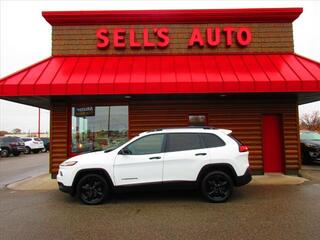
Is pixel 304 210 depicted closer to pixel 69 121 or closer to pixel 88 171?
pixel 88 171

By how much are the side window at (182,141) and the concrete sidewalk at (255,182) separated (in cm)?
345

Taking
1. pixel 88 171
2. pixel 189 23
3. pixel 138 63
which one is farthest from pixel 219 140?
pixel 189 23

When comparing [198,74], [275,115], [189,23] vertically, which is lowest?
[275,115]

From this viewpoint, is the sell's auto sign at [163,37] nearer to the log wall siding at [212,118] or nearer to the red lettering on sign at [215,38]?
the red lettering on sign at [215,38]

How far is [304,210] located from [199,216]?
2.38m

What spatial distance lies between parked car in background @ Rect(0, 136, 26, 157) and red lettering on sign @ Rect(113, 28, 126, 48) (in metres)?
20.0

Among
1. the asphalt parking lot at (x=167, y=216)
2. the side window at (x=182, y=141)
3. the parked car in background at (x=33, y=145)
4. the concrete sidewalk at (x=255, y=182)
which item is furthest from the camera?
the parked car in background at (x=33, y=145)

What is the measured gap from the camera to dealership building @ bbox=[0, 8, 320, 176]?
12.0 meters

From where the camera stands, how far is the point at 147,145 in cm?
838

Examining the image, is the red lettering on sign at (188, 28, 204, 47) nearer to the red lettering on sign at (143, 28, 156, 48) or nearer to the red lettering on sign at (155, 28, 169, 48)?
the red lettering on sign at (155, 28, 169, 48)

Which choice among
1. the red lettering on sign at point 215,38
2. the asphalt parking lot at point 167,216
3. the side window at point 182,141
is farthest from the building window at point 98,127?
the side window at point 182,141

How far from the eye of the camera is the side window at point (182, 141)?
8.35 meters

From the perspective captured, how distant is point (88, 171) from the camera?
820cm

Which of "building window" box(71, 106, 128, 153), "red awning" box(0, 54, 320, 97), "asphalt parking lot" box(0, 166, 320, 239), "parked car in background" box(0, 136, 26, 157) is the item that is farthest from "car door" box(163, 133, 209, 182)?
"parked car in background" box(0, 136, 26, 157)
